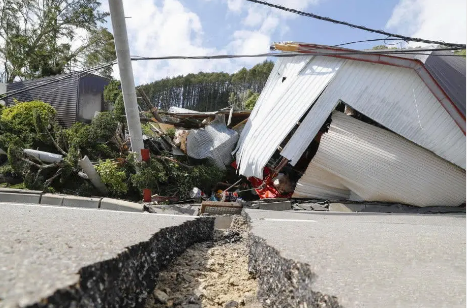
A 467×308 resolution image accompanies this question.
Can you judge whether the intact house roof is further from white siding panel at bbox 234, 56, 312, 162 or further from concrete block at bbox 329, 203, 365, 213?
concrete block at bbox 329, 203, 365, 213

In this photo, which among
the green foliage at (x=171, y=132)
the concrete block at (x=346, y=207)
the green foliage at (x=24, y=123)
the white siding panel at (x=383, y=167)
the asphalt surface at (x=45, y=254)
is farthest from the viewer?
the green foliage at (x=171, y=132)

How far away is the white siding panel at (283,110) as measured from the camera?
27.2 feet

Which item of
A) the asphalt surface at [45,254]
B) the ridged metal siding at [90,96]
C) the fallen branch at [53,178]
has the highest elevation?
the ridged metal siding at [90,96]

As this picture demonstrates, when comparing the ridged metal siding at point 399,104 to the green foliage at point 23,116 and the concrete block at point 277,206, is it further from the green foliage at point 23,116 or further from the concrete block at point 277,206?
the green foliage at point 23,116

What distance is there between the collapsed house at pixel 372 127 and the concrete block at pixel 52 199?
4359 millimetres

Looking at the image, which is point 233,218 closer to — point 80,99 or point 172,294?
point 172,294

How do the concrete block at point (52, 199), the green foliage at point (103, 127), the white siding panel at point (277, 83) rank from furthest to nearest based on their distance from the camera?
the green foliage at point (103, 127)
the white siding panel at point (277, 83)
the concrete block at point (52, 199)

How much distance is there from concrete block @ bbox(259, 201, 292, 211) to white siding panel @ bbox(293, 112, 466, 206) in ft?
3.83

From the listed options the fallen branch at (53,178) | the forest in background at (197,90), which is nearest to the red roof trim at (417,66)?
the fallen branch at (53,178)

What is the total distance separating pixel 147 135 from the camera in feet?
34.6

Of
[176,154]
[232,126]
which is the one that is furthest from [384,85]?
[176,154]

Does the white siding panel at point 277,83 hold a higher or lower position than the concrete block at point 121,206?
higher

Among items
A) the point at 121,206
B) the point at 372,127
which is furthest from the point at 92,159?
the point at 372,127

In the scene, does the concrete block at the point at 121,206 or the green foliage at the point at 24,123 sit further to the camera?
the green foliage at the point at 24,123
